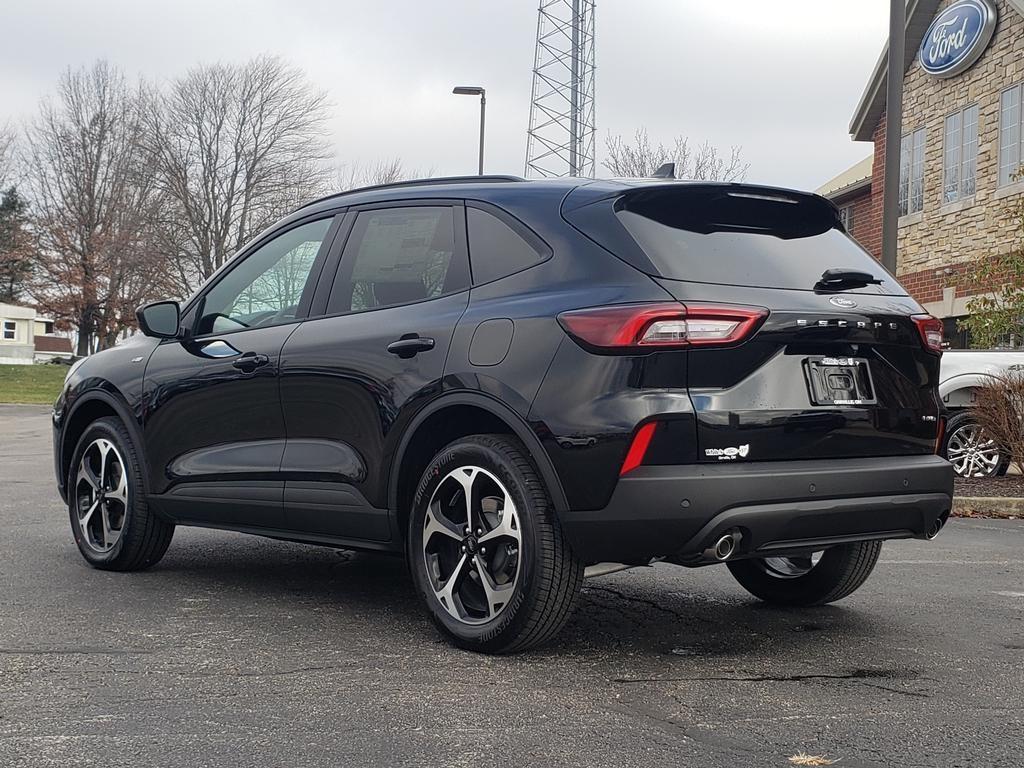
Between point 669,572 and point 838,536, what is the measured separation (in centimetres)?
234

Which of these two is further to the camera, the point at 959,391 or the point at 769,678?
the point at 959,391

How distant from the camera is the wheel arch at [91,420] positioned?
6.44m

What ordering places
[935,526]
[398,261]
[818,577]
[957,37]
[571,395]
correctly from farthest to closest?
[957,37], [818,577], [398,261], [935,526], [571,395]

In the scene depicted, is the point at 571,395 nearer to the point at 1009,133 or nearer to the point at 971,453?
the point at 971,453

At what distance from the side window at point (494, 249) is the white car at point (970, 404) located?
8.76 m

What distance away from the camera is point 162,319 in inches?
251

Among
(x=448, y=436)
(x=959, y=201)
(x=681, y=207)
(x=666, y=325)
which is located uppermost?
(x=959, y=201)

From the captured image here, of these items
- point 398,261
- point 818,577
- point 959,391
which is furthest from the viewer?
point 959,391

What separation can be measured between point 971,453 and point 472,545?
932 centimetres

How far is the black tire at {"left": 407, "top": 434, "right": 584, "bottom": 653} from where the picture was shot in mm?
4508

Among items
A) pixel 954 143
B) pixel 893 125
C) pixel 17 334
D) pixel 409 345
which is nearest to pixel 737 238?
pixel 409 345

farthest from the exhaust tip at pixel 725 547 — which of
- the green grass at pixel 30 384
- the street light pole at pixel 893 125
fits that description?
the green grass at pixel 30 384

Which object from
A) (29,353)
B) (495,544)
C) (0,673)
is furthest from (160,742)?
(29,353)

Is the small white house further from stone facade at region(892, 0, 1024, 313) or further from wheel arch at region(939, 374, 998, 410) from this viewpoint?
wheel arch at region(939, 374, 998, 410)
